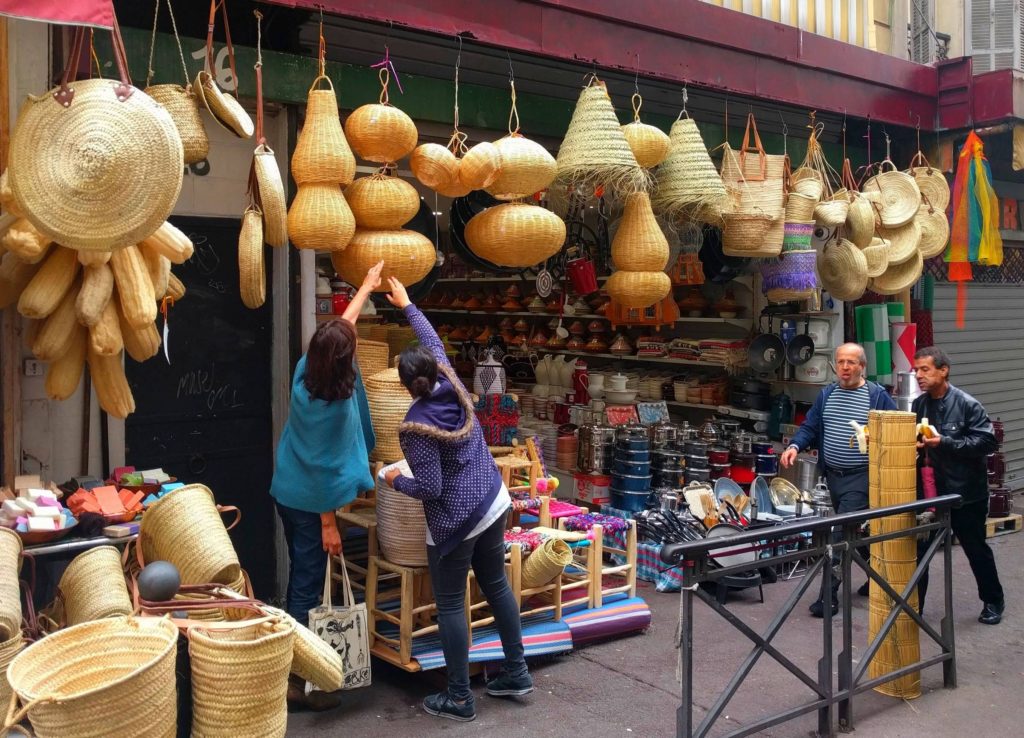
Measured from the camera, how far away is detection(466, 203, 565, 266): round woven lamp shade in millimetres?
5102

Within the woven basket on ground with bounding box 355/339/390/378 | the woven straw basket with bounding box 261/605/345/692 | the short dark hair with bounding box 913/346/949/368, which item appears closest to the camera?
the woven straw basket with bounding box 261/605/345/692

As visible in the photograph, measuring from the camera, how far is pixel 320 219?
451cm

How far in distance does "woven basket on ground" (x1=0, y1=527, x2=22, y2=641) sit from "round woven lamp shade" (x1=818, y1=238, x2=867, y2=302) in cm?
561

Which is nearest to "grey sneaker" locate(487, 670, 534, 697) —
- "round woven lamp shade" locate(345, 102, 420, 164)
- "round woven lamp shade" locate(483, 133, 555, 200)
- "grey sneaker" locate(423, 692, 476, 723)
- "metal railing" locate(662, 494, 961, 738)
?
"grey sneaker" locate(423, 692, 476, 723)

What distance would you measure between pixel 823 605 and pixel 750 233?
107 inches

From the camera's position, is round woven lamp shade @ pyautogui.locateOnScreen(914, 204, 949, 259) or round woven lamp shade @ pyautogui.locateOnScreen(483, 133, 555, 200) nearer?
round woven lamp shade @ pyautogui.locateOnScreen(483, 133, 555, 200)

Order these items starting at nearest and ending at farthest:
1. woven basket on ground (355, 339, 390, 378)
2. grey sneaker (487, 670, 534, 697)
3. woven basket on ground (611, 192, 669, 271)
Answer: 1. grey sneaker (487, 670, 534, 697)
2. woven basket on ground (355, 339, 390, 378)
3. woven basket on ground (611, 192, 669, 271)

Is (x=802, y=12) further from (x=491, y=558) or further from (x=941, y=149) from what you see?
(x=491, y=558)

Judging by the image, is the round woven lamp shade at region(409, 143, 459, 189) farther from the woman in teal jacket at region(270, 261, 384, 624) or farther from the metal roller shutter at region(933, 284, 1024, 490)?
the metal roller shutter at region(933, 284, 1024, 490)

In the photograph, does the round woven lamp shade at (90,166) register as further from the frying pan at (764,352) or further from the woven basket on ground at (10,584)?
the frying pan at (764,352)

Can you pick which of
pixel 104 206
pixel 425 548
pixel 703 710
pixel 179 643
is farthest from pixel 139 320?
pixel 703 710

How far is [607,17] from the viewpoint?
19.1 ft

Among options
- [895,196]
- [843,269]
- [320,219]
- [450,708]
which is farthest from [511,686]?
[895,196]

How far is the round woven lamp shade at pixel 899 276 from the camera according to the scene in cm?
754
